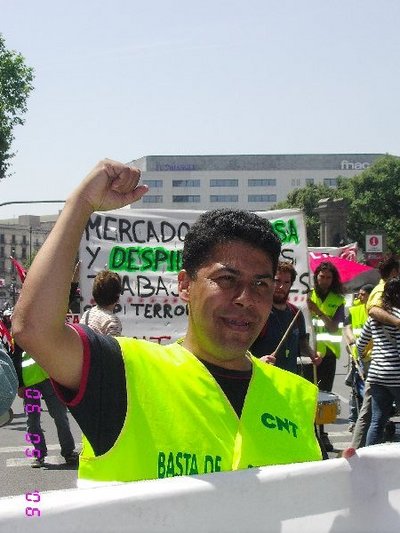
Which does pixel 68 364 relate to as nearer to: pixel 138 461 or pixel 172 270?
pixel 138 461

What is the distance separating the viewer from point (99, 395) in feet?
6.70

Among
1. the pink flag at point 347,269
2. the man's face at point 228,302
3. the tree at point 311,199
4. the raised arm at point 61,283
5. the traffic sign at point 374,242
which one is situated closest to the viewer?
the raised arm at point 61,283

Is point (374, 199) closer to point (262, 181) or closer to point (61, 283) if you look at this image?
point (262, 181)

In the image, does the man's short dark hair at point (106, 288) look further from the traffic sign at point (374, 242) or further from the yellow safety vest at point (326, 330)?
the traffic sign at point (374, 242)

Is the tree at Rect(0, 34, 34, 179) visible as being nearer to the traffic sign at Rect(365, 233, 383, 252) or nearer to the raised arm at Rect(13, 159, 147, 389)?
the traffic sign at Rect(365, 233, 383, 252)

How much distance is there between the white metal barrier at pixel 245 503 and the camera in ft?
5.41

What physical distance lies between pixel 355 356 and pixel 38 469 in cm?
324

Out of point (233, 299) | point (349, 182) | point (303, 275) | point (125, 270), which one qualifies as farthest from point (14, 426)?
point (349, 182)

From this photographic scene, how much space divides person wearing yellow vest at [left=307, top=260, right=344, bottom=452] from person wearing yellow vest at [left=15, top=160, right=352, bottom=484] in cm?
718

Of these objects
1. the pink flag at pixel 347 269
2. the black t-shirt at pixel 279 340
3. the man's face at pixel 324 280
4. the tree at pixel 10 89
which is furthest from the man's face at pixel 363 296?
the tree at pixel 10 89

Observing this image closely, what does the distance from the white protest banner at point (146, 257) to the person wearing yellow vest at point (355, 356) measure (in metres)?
1.20

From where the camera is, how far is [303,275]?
9.38 m

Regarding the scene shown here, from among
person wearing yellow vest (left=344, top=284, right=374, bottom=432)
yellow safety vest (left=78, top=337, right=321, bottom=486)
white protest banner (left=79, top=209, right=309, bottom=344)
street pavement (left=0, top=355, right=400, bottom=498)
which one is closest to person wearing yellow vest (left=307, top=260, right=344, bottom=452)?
person wearing yellow vest (left=344, top=284, right=374, bottom=432)

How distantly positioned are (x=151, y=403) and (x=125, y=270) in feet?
26.2
